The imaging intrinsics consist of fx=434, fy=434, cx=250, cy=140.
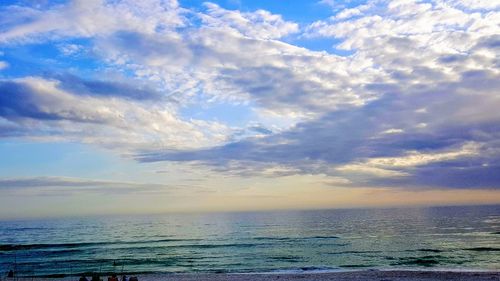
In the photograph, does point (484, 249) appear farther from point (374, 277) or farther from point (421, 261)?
point (374, 277)

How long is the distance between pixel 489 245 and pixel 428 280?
33775 millimetres

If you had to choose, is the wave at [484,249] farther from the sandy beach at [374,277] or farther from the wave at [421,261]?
the sandy beach at [374,277]

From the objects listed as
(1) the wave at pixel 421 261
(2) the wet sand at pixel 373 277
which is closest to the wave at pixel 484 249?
(1) the wave at pixel 421 261

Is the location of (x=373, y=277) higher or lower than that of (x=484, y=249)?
higher

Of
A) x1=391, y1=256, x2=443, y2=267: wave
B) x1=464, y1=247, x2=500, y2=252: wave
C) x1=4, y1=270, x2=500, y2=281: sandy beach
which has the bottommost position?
x1=464, y1=247, x2=500, y2=252: wave

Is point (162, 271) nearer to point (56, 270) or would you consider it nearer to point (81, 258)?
point (56, 270)

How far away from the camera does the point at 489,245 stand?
2228 inches

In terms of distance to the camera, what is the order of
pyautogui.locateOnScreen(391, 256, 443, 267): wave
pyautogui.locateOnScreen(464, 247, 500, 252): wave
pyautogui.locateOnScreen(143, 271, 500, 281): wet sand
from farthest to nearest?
pyautogui.locateOnScreen(464, 247, 500, 252): wave → pyautogui.locateOnScreen(391, 256, 443, 267): wave → pyautogui.locateOnScreen(143, 271, 500, 281): wet sand

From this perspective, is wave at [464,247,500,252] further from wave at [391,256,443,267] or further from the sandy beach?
the sandy beach

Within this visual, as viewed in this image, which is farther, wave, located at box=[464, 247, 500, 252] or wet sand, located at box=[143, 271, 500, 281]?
wave, located at box=[464, 247, 500, 252]

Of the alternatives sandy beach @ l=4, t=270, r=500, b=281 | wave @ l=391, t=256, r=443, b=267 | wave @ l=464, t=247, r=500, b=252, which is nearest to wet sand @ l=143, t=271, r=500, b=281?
sandy beach @ l=4, t=270, r=500, b=281

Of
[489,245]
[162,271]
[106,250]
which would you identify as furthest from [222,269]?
[489,245]

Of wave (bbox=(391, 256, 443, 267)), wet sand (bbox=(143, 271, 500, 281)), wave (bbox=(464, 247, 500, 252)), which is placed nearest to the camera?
wet sand (bbox=(143, 271, 500, 281))

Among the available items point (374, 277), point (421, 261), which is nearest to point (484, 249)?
point (421, 261)
